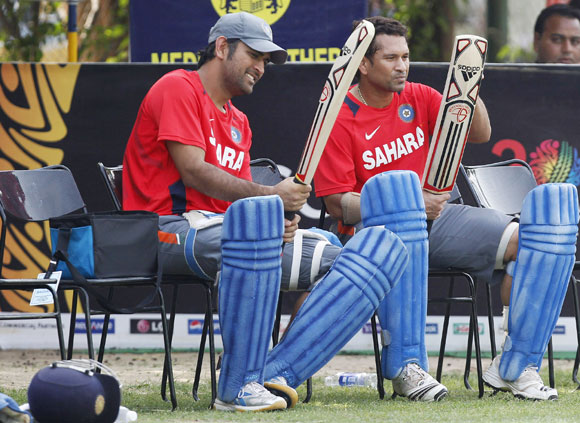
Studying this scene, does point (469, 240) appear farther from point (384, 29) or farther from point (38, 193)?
point (38, 193)

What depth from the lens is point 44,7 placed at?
500 inches

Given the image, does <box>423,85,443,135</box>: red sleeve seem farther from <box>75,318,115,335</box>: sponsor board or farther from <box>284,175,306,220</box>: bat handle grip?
<box>75,318,115,335</box>: sponsor board

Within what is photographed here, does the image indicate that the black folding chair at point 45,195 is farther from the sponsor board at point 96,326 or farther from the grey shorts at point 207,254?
the sponsor board at point 96,326

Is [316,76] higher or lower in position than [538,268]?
higher

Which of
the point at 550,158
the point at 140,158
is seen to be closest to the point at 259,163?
the point at 140,158

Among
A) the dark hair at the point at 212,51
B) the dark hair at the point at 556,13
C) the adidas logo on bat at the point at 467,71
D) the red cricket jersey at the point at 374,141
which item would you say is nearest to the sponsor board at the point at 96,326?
the red cricket jersey at the point at 374,141

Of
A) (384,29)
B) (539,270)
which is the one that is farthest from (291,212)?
(384,29)

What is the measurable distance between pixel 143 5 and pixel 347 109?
102 inches

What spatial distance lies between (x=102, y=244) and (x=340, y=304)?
2.83ft

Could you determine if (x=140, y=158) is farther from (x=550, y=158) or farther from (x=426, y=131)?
(x=550, y=158)

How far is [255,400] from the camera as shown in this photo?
3.70 m

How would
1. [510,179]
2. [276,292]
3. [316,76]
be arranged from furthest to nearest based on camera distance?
[316,76] → [510,179] → [276,292]

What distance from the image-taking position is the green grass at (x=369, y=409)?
358cm

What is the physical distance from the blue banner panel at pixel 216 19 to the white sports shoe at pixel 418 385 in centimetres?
307
